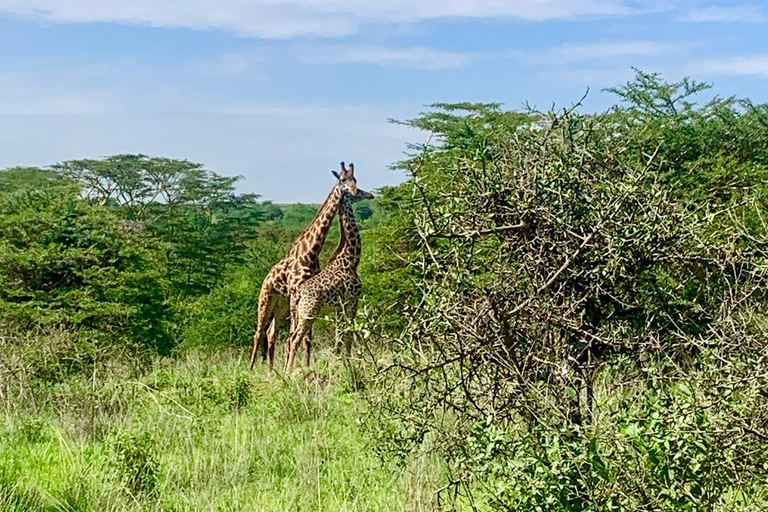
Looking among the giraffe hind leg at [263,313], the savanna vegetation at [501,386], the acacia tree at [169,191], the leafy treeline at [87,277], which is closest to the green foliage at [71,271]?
the leafy treeline at [87,277]

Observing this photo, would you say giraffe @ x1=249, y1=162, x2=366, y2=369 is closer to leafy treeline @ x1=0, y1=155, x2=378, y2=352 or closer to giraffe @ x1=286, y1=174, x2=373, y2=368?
giraffe @ x1=286, y1=174, x2=373, y2=368

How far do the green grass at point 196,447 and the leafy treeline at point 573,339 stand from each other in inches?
32.9

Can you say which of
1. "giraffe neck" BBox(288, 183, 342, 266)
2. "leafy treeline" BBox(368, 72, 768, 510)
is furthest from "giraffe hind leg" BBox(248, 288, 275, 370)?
"leafy treeline" BBox(368, 72, 768, 510)

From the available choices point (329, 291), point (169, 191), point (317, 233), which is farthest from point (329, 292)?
point (169, 191)

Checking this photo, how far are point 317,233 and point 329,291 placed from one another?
2.67 ft

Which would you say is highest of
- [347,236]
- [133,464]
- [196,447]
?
[347,236]

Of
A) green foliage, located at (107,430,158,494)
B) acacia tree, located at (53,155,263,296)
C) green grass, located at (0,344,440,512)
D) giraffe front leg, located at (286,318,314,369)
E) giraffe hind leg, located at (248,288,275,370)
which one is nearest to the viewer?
green grass, located at (0,344,440,512)

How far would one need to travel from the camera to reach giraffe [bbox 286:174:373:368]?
9047mm

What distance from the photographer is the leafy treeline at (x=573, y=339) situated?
123 inches

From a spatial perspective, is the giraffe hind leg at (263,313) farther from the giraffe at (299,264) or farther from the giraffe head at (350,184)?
the giraffe head at (350,184)

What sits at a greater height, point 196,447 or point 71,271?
point 71,271

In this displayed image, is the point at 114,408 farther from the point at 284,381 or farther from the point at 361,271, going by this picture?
the point at 361,271

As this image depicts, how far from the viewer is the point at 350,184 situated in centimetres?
966

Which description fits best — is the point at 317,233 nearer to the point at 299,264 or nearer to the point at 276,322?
the point at 299,264
